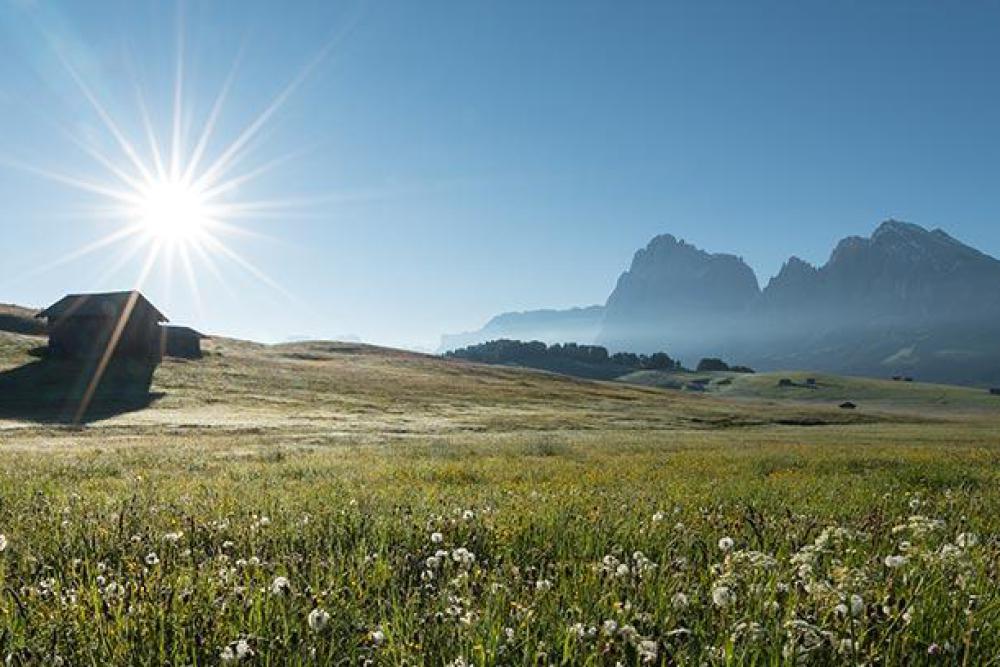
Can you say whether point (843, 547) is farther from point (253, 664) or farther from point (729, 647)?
point (253, 664)

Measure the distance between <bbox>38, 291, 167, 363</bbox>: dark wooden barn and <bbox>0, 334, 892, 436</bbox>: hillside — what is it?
12.7 feet

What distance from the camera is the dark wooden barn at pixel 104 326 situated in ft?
258

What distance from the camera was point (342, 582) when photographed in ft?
15.3

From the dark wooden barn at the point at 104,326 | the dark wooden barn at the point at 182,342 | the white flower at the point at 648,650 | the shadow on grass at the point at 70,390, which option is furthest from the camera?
the dark wooden barn at the point at 182,342

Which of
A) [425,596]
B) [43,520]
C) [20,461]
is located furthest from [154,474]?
[425,596]

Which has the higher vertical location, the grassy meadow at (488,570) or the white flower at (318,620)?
the white flower at (318,620)

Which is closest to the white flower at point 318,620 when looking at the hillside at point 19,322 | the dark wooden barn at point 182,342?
the dark wooden barn at point 182,342

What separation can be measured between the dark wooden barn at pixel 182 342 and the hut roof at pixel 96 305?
936 centimetres

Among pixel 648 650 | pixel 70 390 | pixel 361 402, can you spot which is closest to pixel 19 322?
pixel 70 390

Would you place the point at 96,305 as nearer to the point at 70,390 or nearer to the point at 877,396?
the point at 70,390

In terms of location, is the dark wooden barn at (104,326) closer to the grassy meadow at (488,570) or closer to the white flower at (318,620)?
the grassy meadow at (488,570)

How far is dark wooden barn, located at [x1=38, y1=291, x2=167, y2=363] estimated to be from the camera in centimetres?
7850

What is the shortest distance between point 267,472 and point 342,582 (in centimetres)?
1110

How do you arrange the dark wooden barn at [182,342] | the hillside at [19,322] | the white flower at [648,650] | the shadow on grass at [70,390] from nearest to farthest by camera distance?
the white flower at [648,650], the shadow on grass at [70,390], the dark wooden barn at [182,342], the hillside at [19,322]
